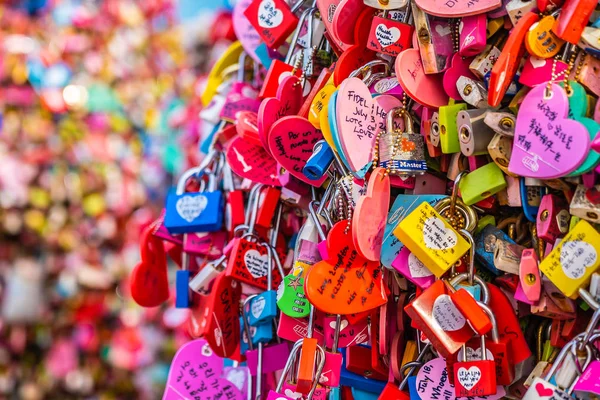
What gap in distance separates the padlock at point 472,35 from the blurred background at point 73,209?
1390 mm

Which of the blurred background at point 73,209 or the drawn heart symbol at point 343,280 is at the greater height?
the drawn heart symbol at point 343,280

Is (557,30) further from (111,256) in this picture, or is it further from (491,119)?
(111,256)

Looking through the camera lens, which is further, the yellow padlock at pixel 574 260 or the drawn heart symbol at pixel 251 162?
the drawn heart symbol at pixel 251 162

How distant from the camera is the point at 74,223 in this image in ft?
6.57

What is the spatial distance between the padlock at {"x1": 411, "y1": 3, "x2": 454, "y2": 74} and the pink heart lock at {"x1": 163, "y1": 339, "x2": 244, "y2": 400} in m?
0.39

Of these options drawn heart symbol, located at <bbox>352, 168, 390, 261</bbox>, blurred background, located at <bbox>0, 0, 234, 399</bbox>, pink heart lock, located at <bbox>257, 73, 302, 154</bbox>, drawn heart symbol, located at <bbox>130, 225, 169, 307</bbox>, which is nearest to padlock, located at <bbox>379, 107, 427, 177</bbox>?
drawn heart symbol, located at <bbox>352, 168, 390, 261</bbox>

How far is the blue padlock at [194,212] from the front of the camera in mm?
697

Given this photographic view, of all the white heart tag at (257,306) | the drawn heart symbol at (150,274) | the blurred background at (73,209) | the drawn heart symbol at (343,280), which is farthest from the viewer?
the blurred background at (73,209)

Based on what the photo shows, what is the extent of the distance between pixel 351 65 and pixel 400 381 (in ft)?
0.90

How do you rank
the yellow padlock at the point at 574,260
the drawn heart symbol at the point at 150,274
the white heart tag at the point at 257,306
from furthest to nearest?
the drawn heart symbol at the point at 150,274 < the white heart tag at the point at 257,306 < the yellow padlock at the point at 574,260

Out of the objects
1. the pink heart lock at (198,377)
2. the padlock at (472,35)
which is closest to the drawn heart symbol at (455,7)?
the padlock at (472,35)

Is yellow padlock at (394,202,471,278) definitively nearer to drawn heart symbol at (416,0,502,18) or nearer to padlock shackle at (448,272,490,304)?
padlock shackle at (448,272,490,304)

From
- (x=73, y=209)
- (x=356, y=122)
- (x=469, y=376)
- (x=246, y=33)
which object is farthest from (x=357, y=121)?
(x=73, y=209)

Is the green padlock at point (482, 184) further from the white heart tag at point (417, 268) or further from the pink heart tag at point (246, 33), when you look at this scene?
the pink heart tag at point (246, 33)
